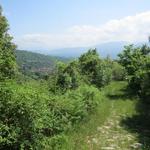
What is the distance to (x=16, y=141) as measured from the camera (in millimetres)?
14570

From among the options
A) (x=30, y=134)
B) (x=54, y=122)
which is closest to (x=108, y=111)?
(x=54, y=122)

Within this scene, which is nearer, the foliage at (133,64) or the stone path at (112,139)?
the stone path at (112,139)

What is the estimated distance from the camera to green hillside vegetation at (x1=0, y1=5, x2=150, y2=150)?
14.6m

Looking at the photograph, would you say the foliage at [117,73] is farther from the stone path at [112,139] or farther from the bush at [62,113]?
the bush at [62,113]

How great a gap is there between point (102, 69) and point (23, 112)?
35.6 meters

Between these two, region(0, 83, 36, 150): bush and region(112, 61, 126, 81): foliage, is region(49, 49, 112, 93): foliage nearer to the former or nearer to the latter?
region(0, 83, 36, 150): bush

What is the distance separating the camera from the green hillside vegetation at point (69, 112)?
47.9 ft

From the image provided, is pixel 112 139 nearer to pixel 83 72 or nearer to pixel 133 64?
pixel 83 72

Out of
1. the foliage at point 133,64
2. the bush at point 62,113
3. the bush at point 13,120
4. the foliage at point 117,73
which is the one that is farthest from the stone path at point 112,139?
the foliage at point 117,73

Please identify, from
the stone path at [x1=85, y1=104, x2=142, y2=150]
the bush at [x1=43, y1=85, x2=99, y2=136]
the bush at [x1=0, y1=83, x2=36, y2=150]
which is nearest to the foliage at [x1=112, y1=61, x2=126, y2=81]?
the stone path at [x1=85, y1=104, x2=142, y2=150]

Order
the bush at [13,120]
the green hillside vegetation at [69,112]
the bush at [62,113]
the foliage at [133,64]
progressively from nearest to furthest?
1. the bush at [13,120]
2. the green hillside vegetation at [69,112]
3. the bush at [62,113]
4. the foliage at [133,64]

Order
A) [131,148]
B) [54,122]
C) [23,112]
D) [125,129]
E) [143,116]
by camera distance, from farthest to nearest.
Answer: [143,116] → [125,129] → [131,148] → [54,122] → [23,112]

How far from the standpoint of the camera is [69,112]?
22.3 meters

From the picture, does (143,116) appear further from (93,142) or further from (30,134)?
(30,134)
